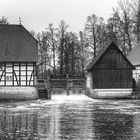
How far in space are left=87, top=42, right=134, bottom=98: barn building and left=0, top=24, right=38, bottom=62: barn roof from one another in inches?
228

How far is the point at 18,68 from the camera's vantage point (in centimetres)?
3656

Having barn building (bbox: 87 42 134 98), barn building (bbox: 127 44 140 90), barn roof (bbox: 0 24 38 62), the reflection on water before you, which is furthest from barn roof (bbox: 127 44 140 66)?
the reflection on water

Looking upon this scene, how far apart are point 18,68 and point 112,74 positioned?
8.57m

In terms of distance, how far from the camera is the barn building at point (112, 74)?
37094mm

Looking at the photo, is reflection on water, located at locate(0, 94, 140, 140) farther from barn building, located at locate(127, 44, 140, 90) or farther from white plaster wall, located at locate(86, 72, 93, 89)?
barn building, located at locate(127, 44, 140, 90)

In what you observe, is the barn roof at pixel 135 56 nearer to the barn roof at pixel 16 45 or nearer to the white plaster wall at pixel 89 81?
the white plaster wall at pixel 89 81

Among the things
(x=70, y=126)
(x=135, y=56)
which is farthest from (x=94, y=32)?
(x=70, y=126)

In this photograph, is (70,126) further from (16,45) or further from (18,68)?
(16,45)

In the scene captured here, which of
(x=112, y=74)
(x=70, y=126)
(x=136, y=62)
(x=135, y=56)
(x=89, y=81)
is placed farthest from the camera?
(x=135, y=56)

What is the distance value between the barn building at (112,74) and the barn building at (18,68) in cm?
559

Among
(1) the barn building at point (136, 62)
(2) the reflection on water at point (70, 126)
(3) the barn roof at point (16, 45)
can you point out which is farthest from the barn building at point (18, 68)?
(2) the reflection on water at point (70, 126)

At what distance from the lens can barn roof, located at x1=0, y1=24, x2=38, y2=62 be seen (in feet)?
119

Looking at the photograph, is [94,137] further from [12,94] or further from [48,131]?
[12,94]

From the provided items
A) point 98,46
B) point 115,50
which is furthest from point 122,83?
point 98,46
